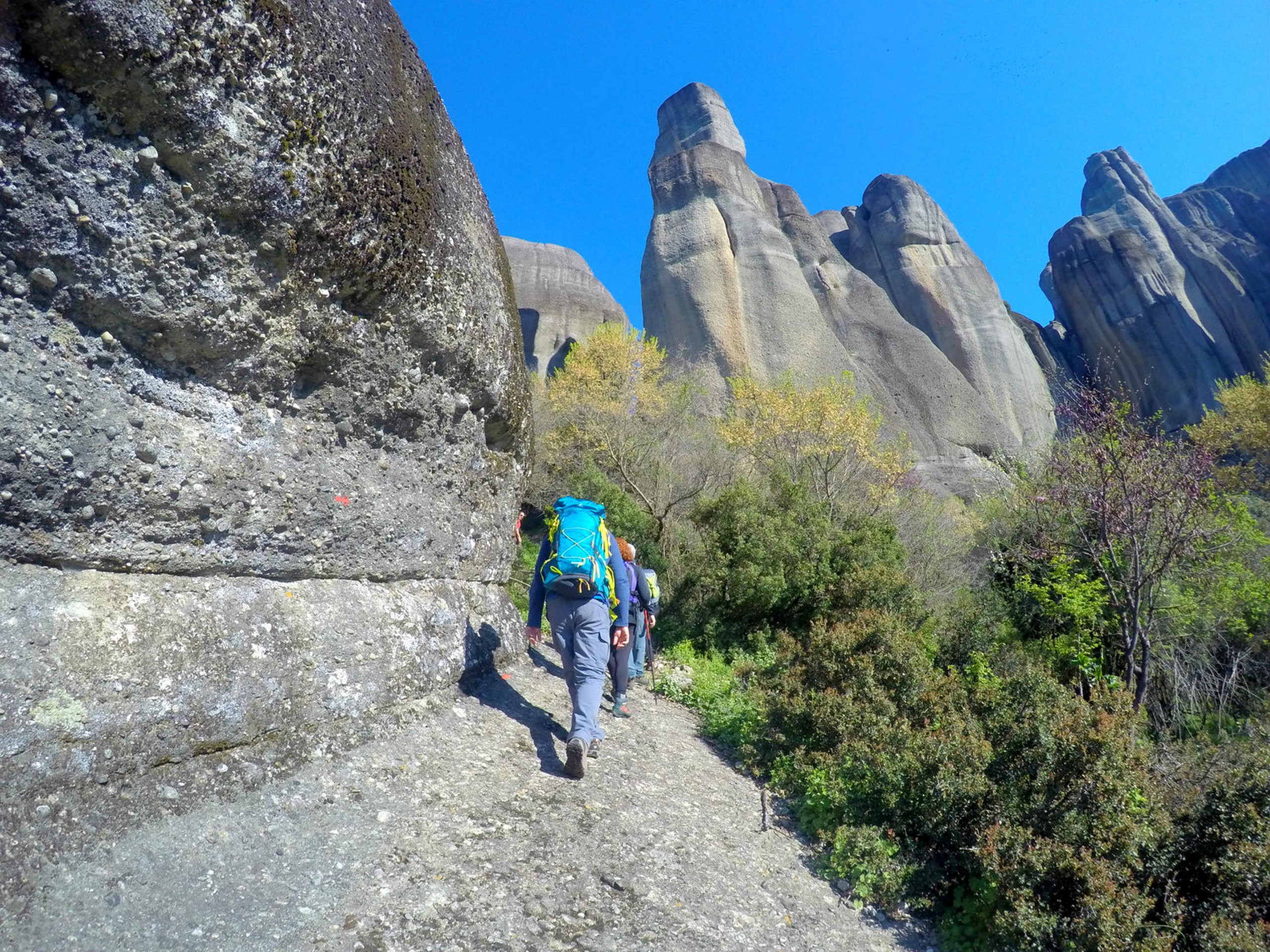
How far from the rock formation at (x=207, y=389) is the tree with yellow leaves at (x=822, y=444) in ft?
45.9

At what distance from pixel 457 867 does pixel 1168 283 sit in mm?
51104

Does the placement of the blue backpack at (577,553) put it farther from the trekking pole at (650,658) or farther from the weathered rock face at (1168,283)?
the weathered rock face at (1168,283)

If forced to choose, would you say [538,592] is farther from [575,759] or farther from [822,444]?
[822,444]

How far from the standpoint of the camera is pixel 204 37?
10.4 feet

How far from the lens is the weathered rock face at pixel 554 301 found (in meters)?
38.0

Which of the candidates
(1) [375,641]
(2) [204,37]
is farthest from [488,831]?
(2) [204,37]

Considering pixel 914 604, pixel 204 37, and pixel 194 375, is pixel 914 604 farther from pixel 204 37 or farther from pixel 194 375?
pixel 204 37

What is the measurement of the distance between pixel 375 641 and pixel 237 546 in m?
0.94

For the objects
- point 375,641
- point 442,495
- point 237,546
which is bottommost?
point 375,641

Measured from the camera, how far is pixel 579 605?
4.62 metres

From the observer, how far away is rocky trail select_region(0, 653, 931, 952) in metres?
2.52

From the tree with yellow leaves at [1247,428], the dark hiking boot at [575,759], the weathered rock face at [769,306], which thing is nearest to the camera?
the dark hiking boot at [575,759]

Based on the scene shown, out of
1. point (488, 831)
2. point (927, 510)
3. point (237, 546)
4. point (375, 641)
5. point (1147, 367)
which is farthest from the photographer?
point (1147, 367)

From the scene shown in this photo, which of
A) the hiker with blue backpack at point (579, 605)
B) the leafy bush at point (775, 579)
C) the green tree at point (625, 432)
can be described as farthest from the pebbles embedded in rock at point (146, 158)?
the green tree at point (625, 432)
